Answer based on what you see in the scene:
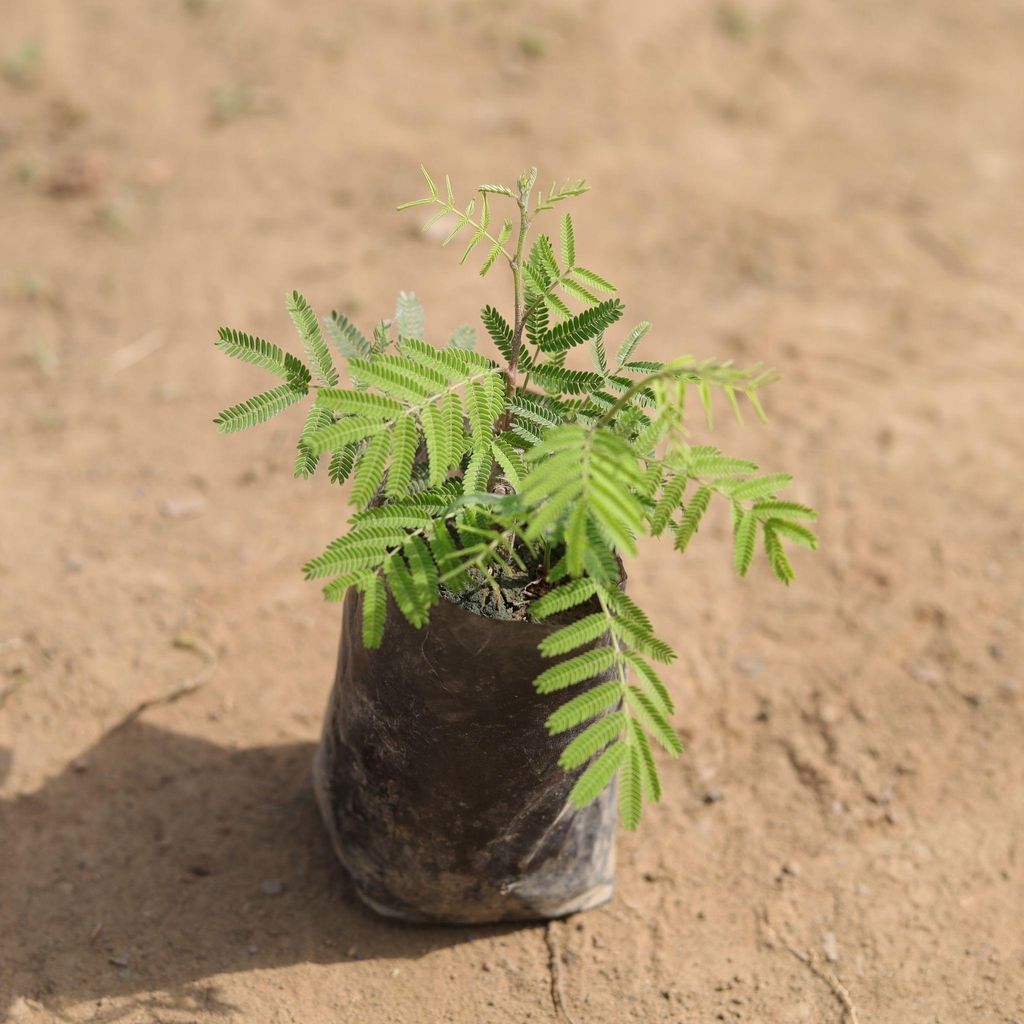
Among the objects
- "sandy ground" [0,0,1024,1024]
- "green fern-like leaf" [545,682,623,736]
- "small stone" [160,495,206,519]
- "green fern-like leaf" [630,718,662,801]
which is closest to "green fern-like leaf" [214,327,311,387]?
"green fern-like leaf" [545,682,623,736]

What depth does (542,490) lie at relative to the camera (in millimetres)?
1838

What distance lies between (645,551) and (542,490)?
204cm

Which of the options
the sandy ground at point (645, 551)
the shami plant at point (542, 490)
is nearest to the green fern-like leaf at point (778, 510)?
the shami plant at point (542, 490)

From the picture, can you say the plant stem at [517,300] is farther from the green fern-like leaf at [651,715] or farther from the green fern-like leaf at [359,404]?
the green fern-like leaf at [651,715]

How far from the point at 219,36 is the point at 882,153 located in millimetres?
3586

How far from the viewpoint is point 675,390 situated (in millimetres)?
1918

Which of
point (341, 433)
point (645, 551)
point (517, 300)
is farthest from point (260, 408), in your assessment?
point (645, 551)

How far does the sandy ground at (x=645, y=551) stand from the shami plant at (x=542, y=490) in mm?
957

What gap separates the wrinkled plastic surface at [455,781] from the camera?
7.14ft

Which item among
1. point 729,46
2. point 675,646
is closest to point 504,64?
point 729,46

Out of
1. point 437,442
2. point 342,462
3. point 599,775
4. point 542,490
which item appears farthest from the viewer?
point 342,462

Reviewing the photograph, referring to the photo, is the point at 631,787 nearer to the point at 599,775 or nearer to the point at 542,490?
the point at 599,775

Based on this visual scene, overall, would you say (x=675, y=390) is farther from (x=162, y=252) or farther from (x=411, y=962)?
(x=162, y=252)

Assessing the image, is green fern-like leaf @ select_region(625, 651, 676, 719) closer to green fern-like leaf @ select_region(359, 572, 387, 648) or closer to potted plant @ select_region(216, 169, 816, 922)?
potted plant @ select_region(216, 169, 816, 922)
